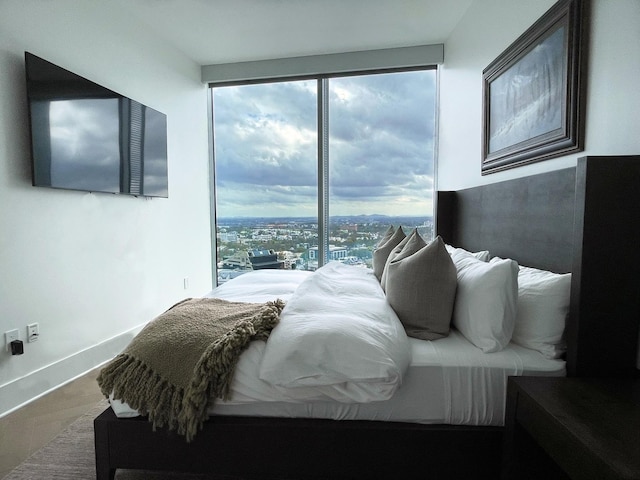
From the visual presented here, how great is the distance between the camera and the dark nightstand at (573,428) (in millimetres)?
791

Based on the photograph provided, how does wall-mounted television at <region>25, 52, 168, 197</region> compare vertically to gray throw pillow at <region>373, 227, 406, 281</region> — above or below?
above

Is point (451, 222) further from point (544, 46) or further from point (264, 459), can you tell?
point (264, 459)

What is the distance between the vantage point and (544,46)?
169cm

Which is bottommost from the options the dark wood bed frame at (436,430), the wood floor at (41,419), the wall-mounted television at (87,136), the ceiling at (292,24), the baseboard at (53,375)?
the wood floor at (41,419)

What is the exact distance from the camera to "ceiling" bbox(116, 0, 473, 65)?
107 inches

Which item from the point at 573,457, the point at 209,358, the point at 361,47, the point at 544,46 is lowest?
the point at 573,457

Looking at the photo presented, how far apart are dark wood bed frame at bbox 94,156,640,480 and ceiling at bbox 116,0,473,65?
2162 millimetres

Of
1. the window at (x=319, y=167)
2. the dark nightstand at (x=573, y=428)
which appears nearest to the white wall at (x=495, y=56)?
the window at (x=319, y=167)

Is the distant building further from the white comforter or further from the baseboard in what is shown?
the white comforter

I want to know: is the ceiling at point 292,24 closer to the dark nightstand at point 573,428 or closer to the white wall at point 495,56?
the white wall at point 495,56

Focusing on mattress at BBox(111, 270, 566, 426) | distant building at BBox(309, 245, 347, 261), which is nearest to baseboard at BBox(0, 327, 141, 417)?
mattress at BBox(111, 270, 566, 426)

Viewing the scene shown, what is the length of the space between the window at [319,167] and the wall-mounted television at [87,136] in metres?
1.16

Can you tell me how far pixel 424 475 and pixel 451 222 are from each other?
215 cm

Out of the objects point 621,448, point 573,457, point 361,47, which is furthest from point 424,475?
point 361,47
